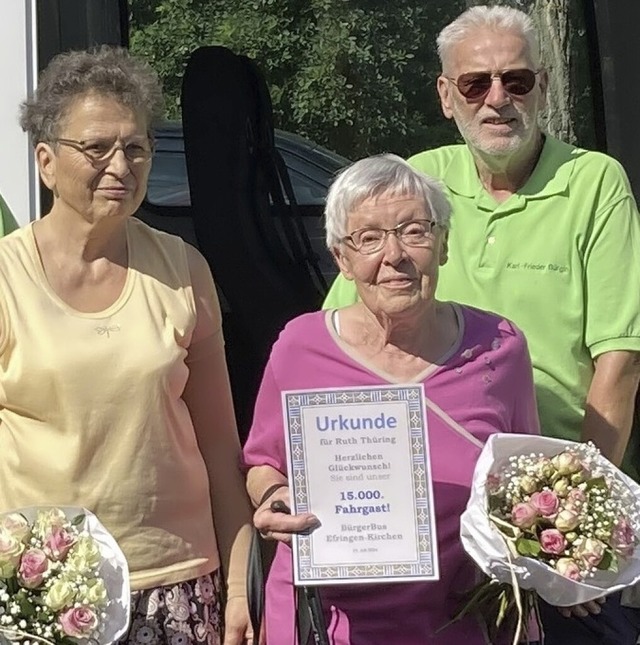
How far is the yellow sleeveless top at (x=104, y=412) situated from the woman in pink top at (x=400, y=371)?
162 mm

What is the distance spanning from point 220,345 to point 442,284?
0.46 m

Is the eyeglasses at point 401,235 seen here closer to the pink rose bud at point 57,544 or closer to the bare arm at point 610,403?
the bare arm at point 610,403

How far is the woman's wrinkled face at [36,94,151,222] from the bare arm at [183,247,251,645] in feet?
0.71

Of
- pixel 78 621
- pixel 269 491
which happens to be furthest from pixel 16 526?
pixel 269 491

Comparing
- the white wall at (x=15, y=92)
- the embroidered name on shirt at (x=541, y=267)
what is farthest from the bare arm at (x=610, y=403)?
the white wall at (x=15, y=92)

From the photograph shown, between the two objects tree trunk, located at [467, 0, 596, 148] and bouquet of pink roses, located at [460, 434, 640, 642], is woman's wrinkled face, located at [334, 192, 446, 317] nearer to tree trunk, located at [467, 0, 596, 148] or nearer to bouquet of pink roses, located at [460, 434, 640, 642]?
bouquet of pink roses, located at [460, 434, 640, 642]

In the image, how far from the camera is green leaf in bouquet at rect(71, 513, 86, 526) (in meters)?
2.00

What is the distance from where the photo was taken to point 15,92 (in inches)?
91.6

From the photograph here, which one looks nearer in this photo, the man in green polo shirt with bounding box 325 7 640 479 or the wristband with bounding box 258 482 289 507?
the wristband with bounding box 258 482 289 507

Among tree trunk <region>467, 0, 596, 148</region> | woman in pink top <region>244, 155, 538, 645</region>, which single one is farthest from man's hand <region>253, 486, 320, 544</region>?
Answer: tree trunk <region>467, 0, 596, 148</region>

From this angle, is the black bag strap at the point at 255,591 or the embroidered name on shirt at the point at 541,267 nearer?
the black bag strap at the point at 255,591

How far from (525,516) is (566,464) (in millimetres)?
107

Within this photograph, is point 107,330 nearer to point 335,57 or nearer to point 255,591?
point 255,591

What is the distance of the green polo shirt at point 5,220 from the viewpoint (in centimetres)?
232
